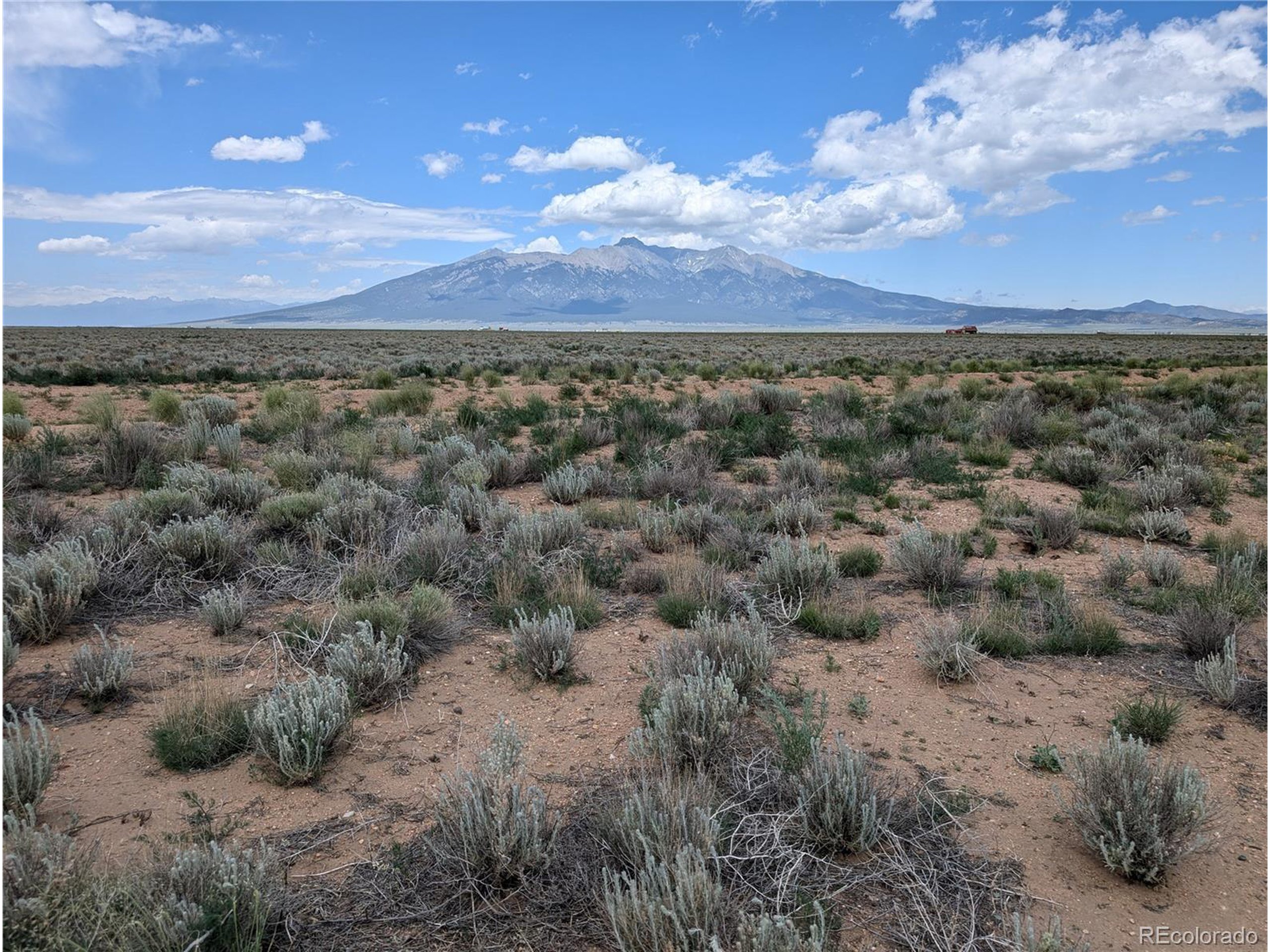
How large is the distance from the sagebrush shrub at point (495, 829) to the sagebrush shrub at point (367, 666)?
1398mm

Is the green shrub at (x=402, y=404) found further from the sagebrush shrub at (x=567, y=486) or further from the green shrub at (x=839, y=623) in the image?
the green shrub at (x=839, y=623)

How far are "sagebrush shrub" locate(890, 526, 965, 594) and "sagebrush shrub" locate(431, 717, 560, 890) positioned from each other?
165 inches

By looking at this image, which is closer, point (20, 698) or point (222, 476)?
point (20, 698)

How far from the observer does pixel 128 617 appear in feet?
17.8

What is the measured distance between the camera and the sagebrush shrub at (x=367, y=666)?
4.38 metres

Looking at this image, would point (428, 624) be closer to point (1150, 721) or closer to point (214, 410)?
point (1150, 721)

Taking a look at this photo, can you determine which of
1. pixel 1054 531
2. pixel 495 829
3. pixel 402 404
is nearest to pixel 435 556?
pixel 495 829

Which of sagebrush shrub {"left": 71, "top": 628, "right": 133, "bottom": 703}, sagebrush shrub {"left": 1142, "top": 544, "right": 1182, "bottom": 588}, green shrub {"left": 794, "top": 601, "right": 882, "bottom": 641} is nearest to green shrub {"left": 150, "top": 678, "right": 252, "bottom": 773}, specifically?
sagebrush shrub {"left": 71, "top": 628, "right": 133, "bottom": 703}

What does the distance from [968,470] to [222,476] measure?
32.7 ft

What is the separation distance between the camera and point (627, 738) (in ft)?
13.3

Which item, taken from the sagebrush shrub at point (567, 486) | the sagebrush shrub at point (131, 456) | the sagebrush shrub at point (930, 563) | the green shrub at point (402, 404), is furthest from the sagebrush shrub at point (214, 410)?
the sagebrush shrub at point (930, 563)

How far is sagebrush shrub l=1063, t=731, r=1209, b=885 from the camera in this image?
2957mm

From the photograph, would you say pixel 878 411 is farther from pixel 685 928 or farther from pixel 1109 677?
pixel 685 928

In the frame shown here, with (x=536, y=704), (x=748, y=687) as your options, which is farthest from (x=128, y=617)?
(x=748, y=687)
